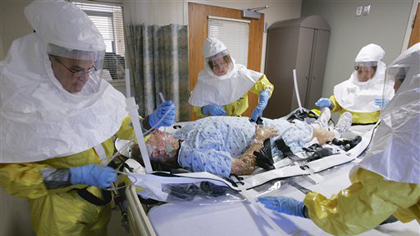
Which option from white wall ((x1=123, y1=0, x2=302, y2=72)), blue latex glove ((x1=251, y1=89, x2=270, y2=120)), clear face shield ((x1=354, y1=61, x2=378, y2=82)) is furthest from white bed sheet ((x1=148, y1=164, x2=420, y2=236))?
white wall ((x1=123, y1=0, x2=302, y2=72))

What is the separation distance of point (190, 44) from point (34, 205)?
2660mm

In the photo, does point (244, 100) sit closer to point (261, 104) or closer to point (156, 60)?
point (261, 104)

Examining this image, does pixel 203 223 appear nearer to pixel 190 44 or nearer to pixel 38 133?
pixel 38 133

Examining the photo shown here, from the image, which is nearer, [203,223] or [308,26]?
[203,223]

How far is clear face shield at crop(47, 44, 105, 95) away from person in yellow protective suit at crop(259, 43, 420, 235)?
1160 mm

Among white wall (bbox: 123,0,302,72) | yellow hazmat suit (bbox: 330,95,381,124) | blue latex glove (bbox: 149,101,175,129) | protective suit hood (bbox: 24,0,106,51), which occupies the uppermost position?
white wall (bbox: 123,0,302,72)

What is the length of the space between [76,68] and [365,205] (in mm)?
1275

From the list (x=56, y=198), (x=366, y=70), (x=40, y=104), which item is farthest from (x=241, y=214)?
(x=366, y=70)

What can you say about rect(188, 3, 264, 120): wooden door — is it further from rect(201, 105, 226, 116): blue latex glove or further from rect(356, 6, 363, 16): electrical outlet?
rect(356, 6, 363, 16): electrical outlet

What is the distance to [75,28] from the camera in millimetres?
935

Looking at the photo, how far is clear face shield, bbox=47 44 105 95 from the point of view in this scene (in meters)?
0.94

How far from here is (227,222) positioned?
1062mm

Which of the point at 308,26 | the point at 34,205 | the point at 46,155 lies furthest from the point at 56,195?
the point at 308,26

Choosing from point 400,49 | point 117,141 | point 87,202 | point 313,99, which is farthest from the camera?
point 313,99
